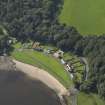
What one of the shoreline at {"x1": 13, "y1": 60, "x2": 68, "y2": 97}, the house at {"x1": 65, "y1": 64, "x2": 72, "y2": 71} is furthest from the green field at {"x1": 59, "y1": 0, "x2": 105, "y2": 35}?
the shoreline at {"x1": 13, "y1": 60, "x2": 68, "y2": 97}

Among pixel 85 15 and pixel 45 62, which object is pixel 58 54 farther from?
pixel 85 15

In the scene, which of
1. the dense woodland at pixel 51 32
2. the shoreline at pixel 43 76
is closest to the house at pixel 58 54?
the dense woodland at pixel 51 32

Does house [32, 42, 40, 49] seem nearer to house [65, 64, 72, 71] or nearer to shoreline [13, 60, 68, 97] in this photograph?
shoreline [13, 60, 68, 97]

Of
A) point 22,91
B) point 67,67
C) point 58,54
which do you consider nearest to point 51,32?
point 58,54

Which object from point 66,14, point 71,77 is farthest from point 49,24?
point 71,77

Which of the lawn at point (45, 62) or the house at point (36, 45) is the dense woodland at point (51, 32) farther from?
the lawn at point (45, 62)

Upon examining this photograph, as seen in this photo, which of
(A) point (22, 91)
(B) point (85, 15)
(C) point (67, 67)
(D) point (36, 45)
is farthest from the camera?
(B) point (85, 15)
